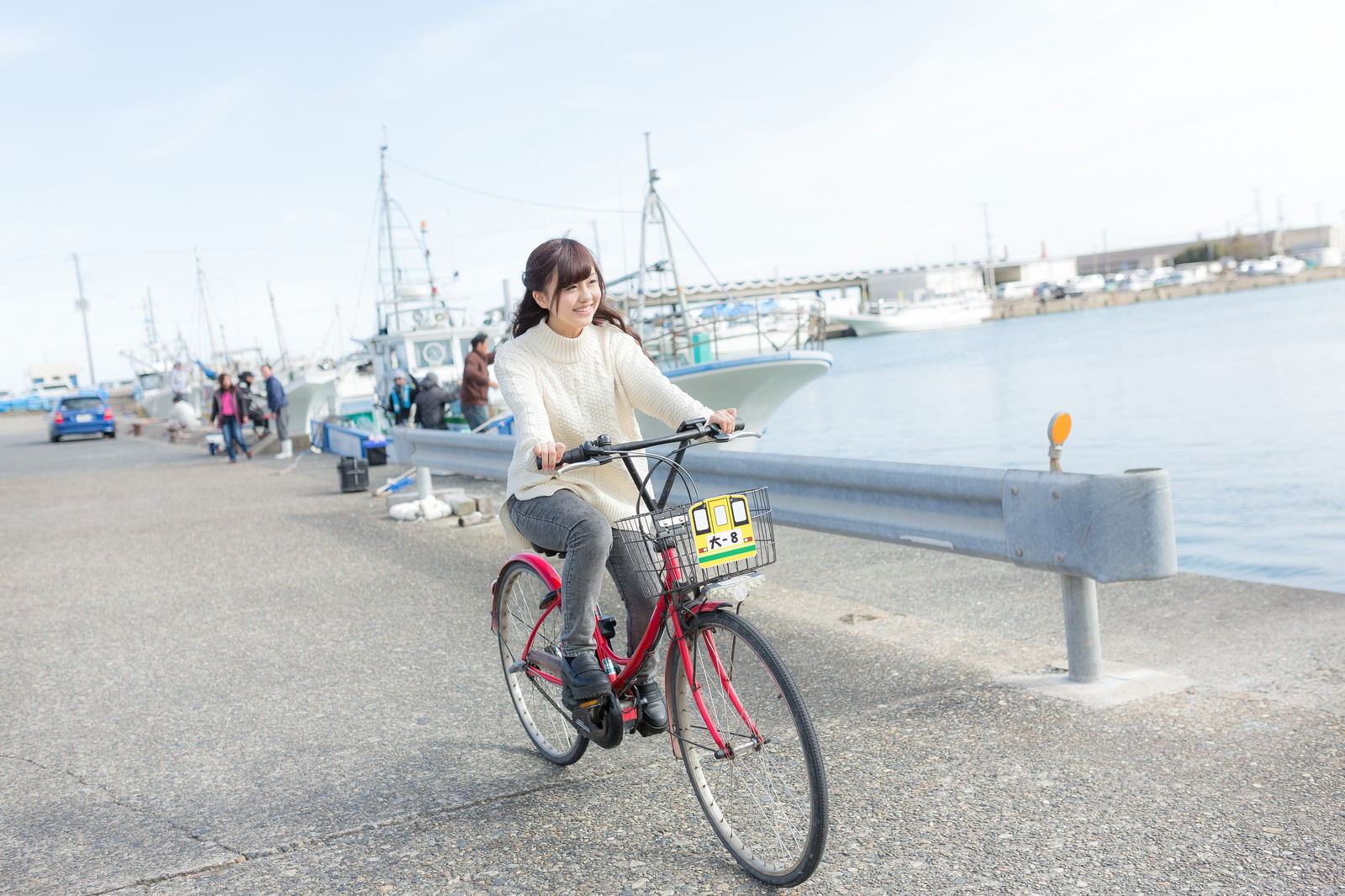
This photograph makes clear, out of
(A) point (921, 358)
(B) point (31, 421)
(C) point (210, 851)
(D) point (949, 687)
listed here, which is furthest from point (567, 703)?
(A) point (921, 358)

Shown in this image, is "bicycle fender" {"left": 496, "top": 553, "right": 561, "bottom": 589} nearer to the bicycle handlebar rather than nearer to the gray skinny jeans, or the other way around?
the gray skinny jeans

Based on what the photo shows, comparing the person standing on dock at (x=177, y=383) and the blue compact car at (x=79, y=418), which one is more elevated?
the person standing on dock at (x=177, y=383)

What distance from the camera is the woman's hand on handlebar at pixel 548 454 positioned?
3.17 meters

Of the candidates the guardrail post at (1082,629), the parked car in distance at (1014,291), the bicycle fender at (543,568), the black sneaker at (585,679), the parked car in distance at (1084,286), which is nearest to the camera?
the black sneaker at (585,679)

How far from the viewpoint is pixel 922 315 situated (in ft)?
448

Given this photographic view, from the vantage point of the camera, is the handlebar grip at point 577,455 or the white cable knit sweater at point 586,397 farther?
the white cable knit sweater at point 586,397

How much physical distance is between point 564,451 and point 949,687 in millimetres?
2137

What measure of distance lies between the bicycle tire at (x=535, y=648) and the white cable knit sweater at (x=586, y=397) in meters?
0.41

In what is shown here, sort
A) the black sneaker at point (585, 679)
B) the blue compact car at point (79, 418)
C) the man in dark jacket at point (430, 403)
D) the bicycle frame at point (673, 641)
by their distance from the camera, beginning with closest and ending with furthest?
the bicycle frame at point (673, 641) → the black sneaker at point (585, 679) → the man in dark jacket at point (430, 403) → the blue compact car at point (79, 418)

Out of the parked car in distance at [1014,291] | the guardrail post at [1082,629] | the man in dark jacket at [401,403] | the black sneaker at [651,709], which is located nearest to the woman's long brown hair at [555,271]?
the black sneaker at [651,709]

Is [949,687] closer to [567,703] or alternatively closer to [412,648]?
[567,703]

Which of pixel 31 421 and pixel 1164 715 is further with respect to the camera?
pixel 31 421

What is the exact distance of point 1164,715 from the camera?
402cm

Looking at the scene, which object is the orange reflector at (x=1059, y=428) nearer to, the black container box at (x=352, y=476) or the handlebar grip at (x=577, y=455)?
the handlebar grip at (x=577, y=455)
